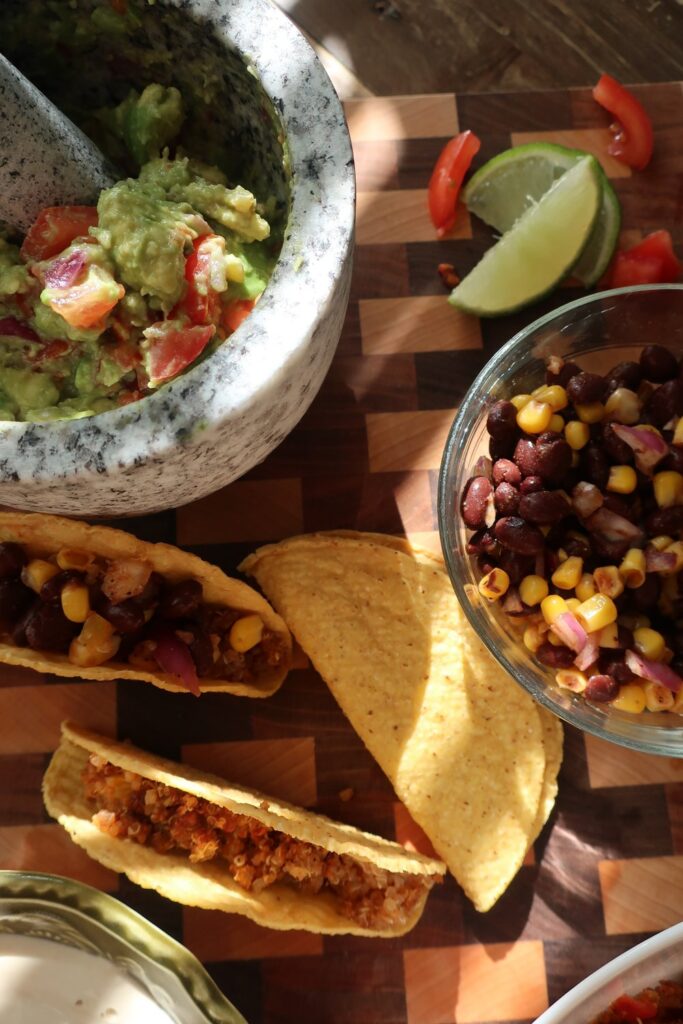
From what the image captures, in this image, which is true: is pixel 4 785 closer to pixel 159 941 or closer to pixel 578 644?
pixel 159 941

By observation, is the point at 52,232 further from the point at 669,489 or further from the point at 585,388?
the point at 669,489

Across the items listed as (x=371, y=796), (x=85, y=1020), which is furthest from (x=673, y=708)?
(x=85, y=1020)

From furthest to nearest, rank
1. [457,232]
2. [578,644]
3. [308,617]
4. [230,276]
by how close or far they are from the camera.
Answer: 1. [457,232]
2. [308,617]
3. [578,644]
4. [230,276]

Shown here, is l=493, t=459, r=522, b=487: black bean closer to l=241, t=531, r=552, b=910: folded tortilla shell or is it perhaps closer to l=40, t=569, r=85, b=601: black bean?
l=241, t=531, r=552, b=910: folded tortilla shell

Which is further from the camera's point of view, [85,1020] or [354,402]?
[354,402]

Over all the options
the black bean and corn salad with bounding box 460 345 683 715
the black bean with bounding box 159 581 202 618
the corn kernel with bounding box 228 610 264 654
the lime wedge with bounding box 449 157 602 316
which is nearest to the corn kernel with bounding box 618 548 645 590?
the black bean and corn salad with bounding box 460 345 683 715

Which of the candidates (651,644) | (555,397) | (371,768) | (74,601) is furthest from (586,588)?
(74,601)
